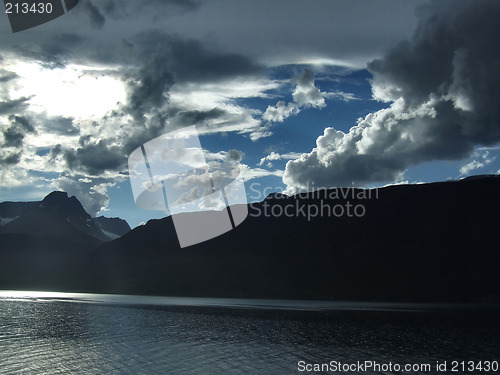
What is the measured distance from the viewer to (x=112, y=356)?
40.6 m

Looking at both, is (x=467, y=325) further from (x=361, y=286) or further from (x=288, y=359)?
(x=361, y=286)

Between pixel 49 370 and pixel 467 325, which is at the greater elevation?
pixel 49 370

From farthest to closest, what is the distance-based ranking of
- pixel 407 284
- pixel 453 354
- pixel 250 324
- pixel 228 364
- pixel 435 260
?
pixel 435 260
pixel 407 284
pixel 250 324
pixel 453 354
pixel 228 364

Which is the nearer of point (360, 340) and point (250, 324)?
point (360, 340)

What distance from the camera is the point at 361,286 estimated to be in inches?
6708

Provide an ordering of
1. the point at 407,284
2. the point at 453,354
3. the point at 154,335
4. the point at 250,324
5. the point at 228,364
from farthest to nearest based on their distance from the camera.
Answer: the point at 407,284 → the point at 250,324 → the point at 154,335 → the point at 453,354 → the point at 228,364

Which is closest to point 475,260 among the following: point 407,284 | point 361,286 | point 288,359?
point 407,284

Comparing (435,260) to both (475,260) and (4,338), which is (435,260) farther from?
(4,338)

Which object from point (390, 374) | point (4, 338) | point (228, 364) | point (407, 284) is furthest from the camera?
point (407, 284)

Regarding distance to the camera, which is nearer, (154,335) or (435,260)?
(154,335)

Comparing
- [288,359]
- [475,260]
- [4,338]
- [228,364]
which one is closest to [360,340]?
[288,359]

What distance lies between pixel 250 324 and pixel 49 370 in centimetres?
4071

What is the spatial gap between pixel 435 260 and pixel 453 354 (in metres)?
153

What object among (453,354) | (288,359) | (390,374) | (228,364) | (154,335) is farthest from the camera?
(154,335)
